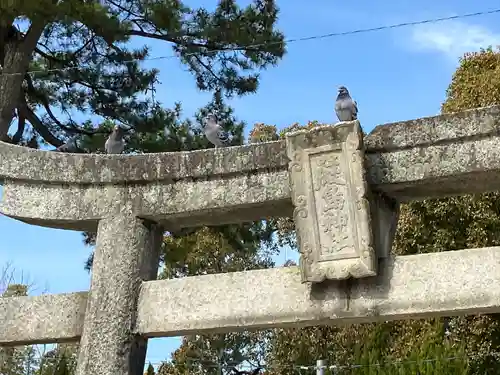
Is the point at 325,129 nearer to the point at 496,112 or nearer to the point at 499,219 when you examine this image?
the point at 496,112

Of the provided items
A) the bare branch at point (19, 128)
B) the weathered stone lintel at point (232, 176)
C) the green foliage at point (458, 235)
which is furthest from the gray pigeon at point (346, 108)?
the bare branch at point (19, 128)

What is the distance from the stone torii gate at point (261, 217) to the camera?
3508 millimetres

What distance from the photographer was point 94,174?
428 cm

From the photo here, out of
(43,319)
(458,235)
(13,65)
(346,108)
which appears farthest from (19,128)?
(346,108)

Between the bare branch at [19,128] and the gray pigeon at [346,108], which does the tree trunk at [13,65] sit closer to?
the bare branch at [19,128]

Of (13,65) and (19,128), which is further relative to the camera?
(19,128)

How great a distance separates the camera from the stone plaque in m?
3.56

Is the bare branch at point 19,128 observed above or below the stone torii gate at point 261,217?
above

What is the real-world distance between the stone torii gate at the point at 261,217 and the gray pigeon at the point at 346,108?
0.22 meters

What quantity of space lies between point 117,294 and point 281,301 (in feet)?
3.24

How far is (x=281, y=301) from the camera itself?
372cm

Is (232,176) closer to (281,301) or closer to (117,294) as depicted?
(281,301)

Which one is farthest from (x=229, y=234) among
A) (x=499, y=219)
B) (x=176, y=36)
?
(x=499, y=219)

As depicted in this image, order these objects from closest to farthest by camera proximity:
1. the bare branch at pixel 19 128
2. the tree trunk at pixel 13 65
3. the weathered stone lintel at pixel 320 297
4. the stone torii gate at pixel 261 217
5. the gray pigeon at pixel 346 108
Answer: the weathered stone lintel at pixel 320 297 < the stone torii gate at pixel 261 217 < the gray pigeon at pixel 346 108 < the tree trunk at pixel 13 65 < the bare branch at pixel 19 128
